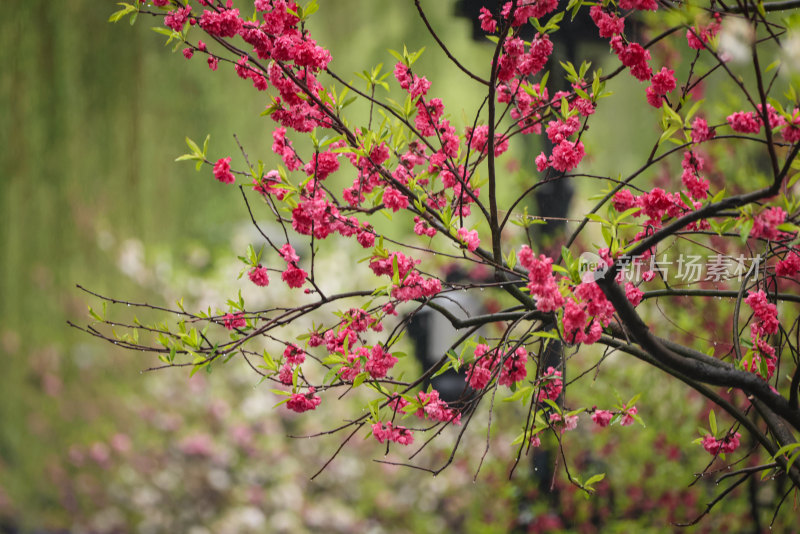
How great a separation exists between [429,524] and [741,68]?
73.3 inches

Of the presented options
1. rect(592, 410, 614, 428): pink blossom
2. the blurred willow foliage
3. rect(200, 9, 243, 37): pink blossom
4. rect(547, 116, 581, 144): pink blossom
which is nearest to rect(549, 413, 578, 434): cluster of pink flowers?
rect(592, 410, 614, 428): pink blossom

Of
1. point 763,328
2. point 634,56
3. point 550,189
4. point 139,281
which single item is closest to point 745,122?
point 634,56

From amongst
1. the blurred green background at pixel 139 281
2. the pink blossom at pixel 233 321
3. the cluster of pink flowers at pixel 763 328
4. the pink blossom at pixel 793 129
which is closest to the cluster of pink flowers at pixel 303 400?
→ the pink blossom at pixel 233 321

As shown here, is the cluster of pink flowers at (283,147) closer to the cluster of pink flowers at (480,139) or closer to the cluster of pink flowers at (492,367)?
the cluster of pink flowers at (480,139)

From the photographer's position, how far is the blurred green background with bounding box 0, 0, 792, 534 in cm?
268

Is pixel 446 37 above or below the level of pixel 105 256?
above

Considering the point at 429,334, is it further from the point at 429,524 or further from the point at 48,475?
the point at 48,475

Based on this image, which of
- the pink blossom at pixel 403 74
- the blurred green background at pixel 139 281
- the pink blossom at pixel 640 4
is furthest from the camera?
the blurred green background at pixel 139 281

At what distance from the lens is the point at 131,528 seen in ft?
9.26

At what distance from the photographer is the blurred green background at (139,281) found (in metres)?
2.68

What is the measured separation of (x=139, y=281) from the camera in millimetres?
2932

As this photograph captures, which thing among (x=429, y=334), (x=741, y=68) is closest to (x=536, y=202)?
(x=429, y=334)

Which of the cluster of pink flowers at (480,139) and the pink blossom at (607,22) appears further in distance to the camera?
the cluster of pink flowers at (480,139)

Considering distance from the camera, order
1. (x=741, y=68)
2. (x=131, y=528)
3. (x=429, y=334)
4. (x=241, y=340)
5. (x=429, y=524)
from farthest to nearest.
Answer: (x=131, y=528), (x=429, y=524), (x=429, y=334), (x=741, y=68), (x=241, y=340)
